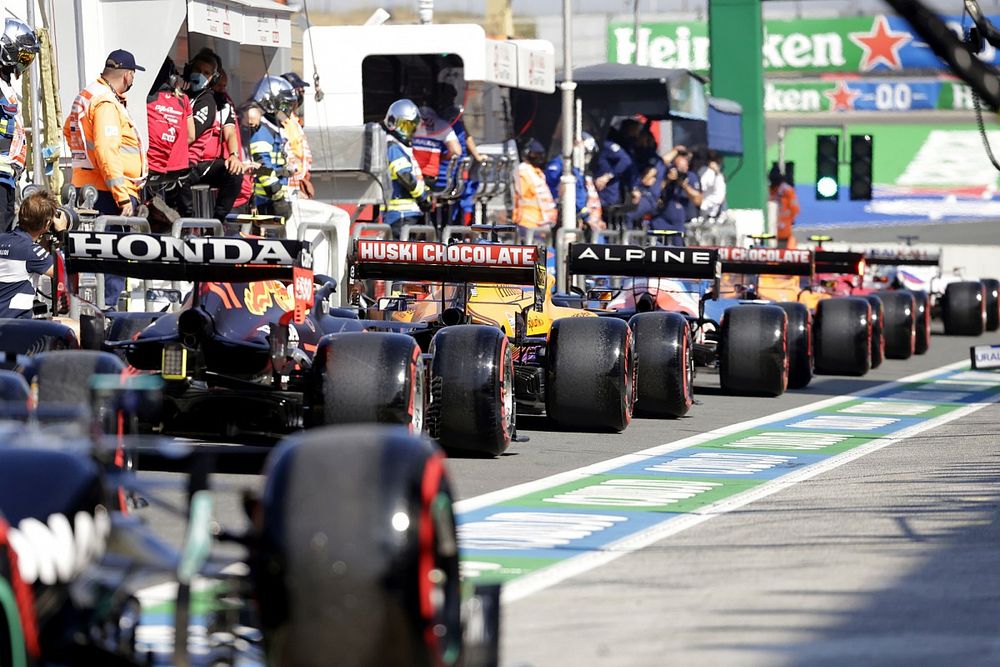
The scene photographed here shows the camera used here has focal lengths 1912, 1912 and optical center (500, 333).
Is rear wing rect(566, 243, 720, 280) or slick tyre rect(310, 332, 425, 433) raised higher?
rear wing rect(566, 243, 720, 280)

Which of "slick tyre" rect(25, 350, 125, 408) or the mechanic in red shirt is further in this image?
the mechanic in red shirt

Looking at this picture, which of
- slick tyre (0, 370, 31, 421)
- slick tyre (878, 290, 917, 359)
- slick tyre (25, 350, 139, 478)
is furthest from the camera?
slick tyre (878, 290, 917, 359)

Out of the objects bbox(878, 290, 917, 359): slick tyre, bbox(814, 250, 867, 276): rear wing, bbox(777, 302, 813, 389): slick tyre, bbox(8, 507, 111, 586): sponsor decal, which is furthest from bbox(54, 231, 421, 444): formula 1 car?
bbox(878, 290, 917, 359): slick tyre

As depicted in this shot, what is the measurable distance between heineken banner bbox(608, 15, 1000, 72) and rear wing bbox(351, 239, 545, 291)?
49928mm

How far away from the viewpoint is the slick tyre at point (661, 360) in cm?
1286

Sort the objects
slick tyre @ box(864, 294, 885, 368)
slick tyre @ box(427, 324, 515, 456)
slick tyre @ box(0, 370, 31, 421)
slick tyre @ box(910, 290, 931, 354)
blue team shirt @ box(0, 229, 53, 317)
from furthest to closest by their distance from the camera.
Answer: slick tyre @ box(910, 290, 931, 354) < slick tyre @ box(864, 294, 885, 368) < blue team shirt @ box(0, 229, 53, 317) < slick tyre @ box(427, 324, 515, 456) < slick tyre @ box(0, 370, 31, 421)

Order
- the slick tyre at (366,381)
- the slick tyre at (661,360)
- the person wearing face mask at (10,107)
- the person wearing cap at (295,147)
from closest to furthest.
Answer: the slick tyre at (366,381) → the person wearing face mask at (10,107) → the slick tyre at (661,360) → the person wearing cap at (295,147)

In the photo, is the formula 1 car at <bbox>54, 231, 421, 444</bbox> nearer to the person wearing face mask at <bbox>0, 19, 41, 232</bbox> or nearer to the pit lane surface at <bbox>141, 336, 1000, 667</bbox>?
the pit lane surface at <bbox>141, 336, 1000, 667</bbox>

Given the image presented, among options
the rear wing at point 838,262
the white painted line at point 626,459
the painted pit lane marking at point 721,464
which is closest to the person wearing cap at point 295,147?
the white painted line at point 626,459

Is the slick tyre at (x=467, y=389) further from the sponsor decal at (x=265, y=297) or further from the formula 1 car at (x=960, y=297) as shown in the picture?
the formula 1 car at (x=960, y=297)

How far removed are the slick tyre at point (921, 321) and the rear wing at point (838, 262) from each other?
1412 mm

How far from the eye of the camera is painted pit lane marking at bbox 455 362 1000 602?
7.23m

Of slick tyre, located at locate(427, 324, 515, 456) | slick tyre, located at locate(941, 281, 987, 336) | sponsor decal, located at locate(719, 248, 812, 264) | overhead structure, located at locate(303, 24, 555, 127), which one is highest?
overhead structure, located at locate(303, 24, 555, 127)

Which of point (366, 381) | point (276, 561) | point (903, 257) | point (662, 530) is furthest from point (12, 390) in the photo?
point (903, 257)
